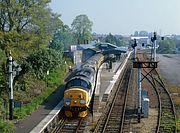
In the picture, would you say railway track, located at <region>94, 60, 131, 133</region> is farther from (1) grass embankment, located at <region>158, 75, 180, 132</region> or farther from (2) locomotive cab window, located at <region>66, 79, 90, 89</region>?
(1) grass embankment, located at <region>158, 75, 180, 132</region>

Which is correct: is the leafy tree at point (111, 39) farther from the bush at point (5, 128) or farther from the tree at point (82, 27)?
the bush at point (5, 128)

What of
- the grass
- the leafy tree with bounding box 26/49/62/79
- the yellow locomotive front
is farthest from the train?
the leafy tree with bounding box 26/49/62/79

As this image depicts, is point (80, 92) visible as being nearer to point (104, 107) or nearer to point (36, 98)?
point (104, 107)

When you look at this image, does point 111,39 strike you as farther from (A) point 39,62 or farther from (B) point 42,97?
(B) point 42,97

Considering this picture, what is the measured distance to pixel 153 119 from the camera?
75.6 ft

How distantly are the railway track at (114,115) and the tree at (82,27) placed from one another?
5366 cm

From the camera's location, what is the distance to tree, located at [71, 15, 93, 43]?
86581mm

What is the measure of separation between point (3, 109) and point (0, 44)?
25.6ft

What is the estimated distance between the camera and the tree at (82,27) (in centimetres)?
8658

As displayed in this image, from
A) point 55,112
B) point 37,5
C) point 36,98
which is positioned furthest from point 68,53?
point 55,112

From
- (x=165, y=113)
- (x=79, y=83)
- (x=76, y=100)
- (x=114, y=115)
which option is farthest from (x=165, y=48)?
(x=76, y=100)

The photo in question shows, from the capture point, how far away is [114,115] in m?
24.2

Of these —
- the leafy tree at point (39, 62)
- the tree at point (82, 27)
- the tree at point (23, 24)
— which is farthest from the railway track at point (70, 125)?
the tree at point (82, 27)

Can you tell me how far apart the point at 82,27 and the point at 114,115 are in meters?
65.2
